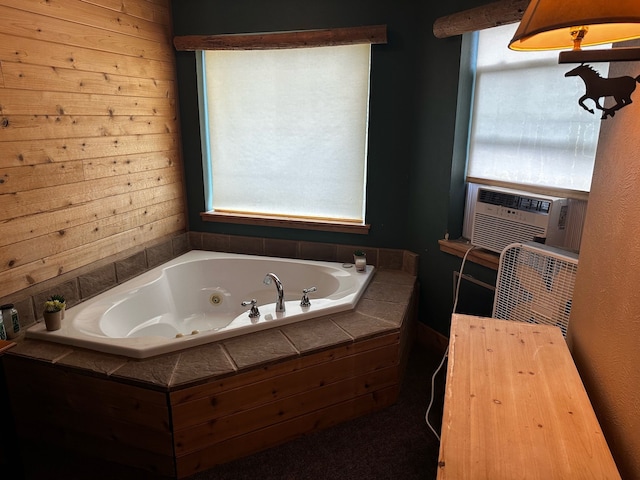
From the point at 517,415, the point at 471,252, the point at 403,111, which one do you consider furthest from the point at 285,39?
the point at 517,415

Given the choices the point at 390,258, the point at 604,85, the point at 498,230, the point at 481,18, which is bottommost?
the point at 390,258

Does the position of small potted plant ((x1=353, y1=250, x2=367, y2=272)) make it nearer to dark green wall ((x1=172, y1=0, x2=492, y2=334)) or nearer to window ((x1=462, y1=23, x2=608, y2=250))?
dark green wall ((x1=172, y1=0, x2=492, y2=334))

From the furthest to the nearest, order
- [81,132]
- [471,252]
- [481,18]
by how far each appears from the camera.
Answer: [471,252]
[81,132]
[481,18]

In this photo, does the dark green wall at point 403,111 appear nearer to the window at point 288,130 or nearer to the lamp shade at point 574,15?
the window at point 288,130

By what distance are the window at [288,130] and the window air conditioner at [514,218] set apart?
91cm

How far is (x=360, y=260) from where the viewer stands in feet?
10.2

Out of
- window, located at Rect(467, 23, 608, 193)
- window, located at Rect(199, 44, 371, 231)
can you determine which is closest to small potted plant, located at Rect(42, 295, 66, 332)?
window, located at Rect(199, 44, 371, 231)

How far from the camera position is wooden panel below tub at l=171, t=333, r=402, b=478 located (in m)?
1.98

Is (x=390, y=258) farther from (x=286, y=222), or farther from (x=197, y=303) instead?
(x=197, y=303)

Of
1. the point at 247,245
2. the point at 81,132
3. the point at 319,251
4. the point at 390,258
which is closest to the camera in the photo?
the point at 81,132

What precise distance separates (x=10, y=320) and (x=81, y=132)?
1.08m

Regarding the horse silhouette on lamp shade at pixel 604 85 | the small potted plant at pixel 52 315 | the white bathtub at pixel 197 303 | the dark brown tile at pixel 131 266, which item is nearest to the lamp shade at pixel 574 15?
A: the horse silhouette on lamp shade at pixel 604 85

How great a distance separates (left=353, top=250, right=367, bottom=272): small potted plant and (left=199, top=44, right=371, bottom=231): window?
0.28 metres

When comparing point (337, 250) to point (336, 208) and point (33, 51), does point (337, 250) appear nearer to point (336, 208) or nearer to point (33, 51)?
point (336, 208)
